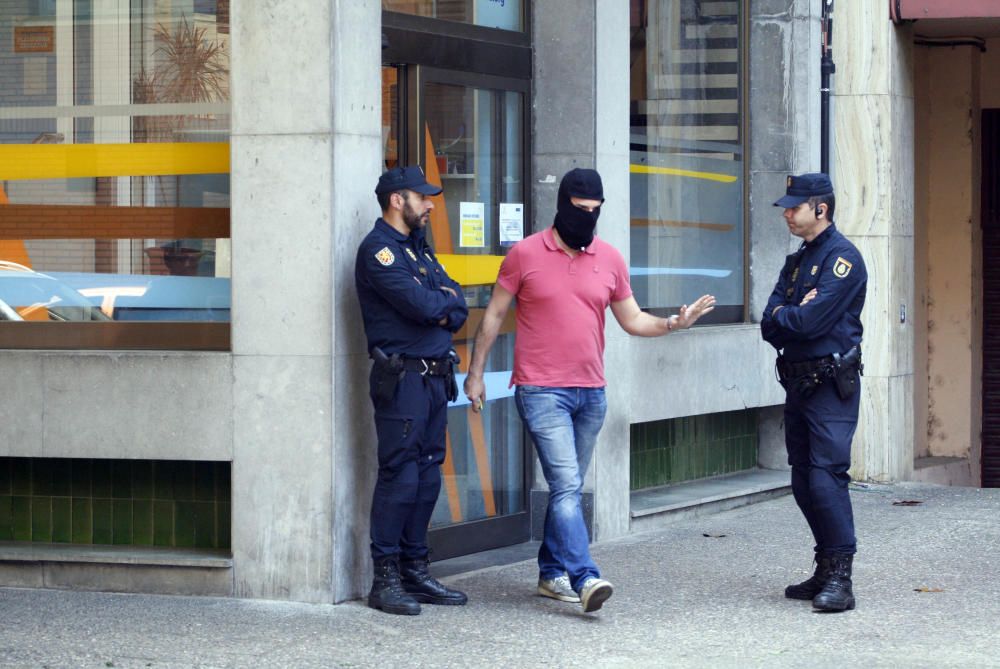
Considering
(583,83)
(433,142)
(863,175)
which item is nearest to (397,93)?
(433,142)

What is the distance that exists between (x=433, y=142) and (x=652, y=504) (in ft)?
9.14

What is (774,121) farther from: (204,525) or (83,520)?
(83,520)

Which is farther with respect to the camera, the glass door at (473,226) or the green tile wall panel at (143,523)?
the glass door at (473,226)

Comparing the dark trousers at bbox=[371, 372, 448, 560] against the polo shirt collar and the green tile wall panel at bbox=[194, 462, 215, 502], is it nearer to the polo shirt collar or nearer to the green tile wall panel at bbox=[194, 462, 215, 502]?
the polo shirt collar

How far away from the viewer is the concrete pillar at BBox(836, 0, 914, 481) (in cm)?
1176

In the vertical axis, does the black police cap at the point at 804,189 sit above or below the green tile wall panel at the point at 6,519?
above

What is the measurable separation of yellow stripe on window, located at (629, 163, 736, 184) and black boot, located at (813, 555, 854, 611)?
3462 mm

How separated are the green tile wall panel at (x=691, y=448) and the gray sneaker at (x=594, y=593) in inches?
119

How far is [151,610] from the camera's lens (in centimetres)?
709

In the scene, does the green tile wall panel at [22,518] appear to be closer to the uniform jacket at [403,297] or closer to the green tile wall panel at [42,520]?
the green tile wall panel at [42,520]

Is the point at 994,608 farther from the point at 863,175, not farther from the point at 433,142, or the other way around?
the point at 863,175

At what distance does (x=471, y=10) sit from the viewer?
8.50 meters

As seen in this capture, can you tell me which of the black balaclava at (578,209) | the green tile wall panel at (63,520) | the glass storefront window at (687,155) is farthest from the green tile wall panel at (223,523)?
the glass storefront window at (687,155)

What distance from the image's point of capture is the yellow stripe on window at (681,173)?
1005 cm
